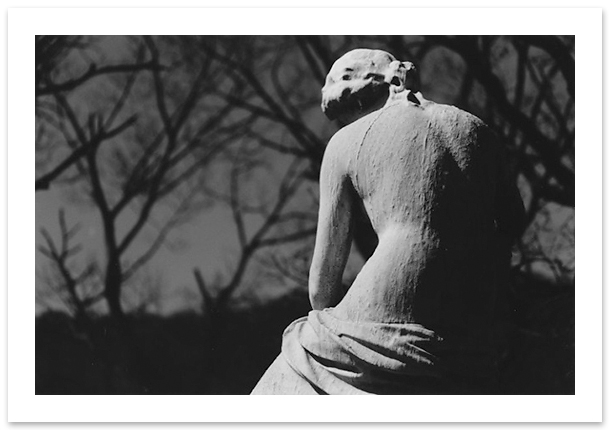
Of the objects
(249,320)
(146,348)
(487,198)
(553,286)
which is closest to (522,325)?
(553,286)

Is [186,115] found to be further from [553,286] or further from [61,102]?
[553,286]

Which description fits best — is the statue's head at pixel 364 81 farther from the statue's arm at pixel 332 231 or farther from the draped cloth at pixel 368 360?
the draped cloth at pixel 368 360

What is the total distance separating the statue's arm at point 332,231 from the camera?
3129 millimetres

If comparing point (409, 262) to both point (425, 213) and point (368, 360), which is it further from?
point (368, 360)

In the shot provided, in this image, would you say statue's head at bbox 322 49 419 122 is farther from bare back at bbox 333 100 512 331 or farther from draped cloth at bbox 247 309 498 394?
draped cloth at bbox 247 309 498 394

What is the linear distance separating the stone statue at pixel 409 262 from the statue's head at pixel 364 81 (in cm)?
5

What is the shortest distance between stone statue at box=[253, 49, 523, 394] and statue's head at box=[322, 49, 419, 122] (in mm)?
49

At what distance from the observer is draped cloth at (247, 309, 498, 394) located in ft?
9.62

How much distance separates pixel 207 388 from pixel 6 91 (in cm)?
212

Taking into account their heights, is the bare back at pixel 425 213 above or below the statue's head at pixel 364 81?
below

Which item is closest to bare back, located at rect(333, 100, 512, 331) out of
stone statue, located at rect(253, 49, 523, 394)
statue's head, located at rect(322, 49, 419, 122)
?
stone statue, located at rect(253, 49, 523, 394)

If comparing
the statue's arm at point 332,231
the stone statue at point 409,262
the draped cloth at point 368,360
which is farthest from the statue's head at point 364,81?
the draped cloth at point 368,360

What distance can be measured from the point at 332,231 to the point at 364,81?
39 centimetres

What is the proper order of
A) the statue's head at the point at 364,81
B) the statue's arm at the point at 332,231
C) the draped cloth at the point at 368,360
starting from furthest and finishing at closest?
the statue's head at the point at 364,81
the statue's arm at the point at 332,231
the draped cloth at the point at 368,360
